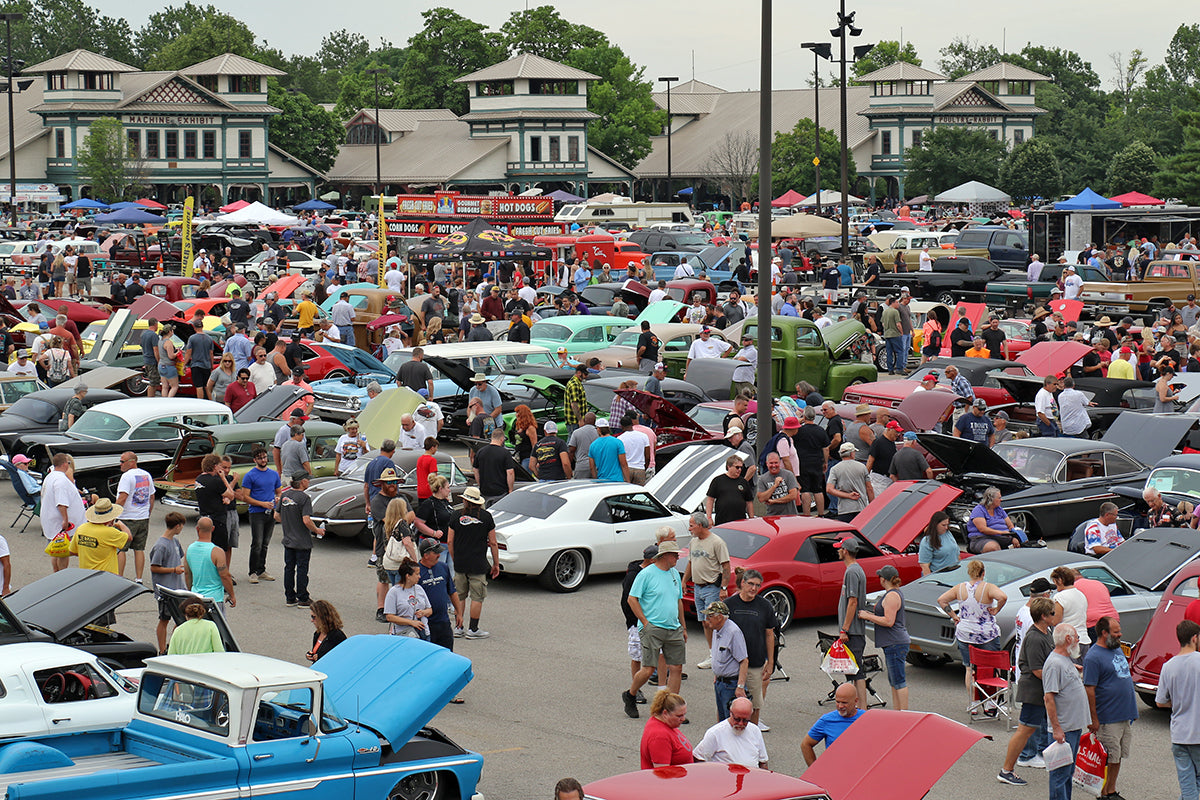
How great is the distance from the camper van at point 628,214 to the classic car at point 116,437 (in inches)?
1612

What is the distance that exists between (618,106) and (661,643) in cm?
8878

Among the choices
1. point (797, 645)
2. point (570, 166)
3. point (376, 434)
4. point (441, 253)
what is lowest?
point (797, 645)

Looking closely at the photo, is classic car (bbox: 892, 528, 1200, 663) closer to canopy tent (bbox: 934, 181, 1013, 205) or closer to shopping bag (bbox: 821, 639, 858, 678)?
shopping bag (bbox: 821, 639, 858, 678)

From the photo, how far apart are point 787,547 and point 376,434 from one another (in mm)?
7951

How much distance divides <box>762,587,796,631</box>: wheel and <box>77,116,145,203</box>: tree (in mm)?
70347

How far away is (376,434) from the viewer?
21219mm

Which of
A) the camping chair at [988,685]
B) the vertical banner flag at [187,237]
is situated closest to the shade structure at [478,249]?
the vertical banner flag at [187,237]

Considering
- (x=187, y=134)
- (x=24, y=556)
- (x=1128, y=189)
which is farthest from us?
(x=187, y=134)

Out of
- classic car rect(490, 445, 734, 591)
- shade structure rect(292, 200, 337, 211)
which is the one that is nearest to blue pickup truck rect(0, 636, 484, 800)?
classic car rect(490, 445, 734, 591)

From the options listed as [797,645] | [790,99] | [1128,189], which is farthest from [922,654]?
[790,99]

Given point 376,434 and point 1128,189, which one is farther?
point 1128,189

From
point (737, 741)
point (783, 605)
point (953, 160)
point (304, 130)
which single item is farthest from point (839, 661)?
point (304, 130)

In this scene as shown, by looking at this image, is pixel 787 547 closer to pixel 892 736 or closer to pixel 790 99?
pixel 892 736

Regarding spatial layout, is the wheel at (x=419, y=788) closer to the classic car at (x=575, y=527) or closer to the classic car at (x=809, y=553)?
the classic car at (x=809, y=553)
